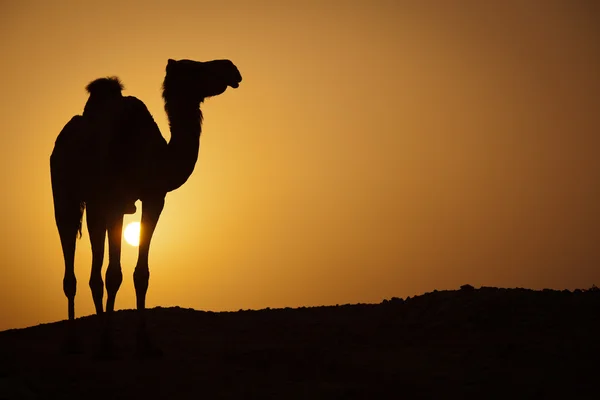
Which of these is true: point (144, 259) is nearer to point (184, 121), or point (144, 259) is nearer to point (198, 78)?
point (184, 121)

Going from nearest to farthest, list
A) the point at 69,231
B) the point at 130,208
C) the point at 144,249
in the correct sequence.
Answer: the point at 144,249
the point at 130,208
the point at 69,231

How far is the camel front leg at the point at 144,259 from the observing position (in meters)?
13.9

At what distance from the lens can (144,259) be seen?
1407cm

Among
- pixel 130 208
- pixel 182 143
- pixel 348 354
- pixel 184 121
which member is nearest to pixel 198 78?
pixel 184 121

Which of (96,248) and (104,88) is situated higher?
(104,88)

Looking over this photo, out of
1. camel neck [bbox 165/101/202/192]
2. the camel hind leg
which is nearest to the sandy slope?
the camel hind leg

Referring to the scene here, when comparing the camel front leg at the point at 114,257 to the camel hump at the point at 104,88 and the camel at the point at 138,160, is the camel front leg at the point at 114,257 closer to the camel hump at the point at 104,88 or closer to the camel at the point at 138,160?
the camel at the point at 138,160

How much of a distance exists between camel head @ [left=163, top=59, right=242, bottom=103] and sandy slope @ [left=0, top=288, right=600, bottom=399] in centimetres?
486

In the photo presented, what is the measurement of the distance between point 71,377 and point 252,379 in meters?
2.77

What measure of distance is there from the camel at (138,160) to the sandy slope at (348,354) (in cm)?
162

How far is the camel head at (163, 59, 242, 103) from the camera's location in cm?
1432

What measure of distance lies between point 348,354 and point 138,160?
5294 millimetres

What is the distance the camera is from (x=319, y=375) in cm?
1245

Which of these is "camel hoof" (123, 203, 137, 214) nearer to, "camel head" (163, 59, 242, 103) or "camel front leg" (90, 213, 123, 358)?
"camel front leg" (90, 213, 123, 358)
